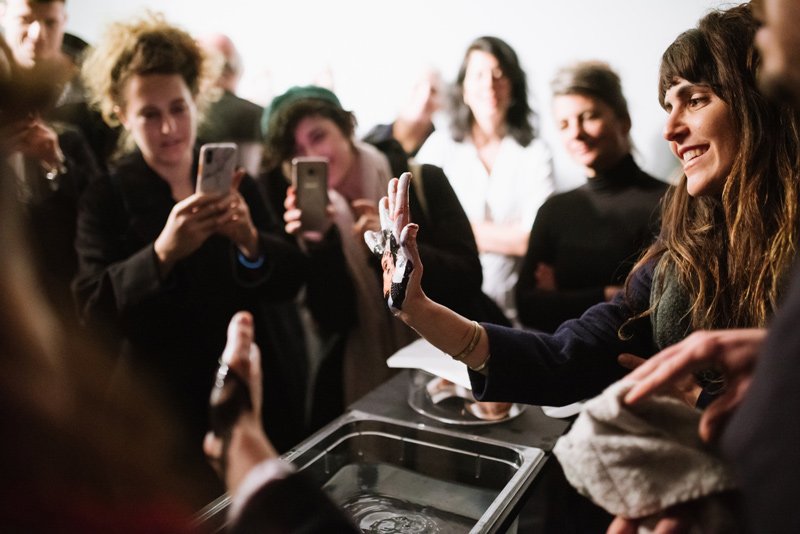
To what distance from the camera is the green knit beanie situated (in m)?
1.68

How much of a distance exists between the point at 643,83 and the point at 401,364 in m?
0.77

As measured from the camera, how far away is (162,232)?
57.2 inches

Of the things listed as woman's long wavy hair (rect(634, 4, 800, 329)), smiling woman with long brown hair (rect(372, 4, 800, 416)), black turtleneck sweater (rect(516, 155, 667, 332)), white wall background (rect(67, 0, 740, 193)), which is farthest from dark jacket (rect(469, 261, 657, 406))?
white wall background (rect(67, 0, 740, 193))

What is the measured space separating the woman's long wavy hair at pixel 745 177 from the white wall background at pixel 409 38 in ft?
0.76

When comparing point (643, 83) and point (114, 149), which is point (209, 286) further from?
point (643, 83)

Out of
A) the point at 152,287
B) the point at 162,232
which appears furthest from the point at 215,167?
the point at 152,287

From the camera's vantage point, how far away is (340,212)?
5.48ft

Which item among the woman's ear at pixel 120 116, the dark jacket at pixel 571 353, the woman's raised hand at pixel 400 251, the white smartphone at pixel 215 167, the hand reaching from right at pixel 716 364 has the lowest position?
the dark jacket at pixel 571 353

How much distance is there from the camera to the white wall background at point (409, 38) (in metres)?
Result: 1.32

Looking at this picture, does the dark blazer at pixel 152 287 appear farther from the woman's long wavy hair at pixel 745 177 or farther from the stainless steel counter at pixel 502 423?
the woman's long wavy hair at pixel 745 177

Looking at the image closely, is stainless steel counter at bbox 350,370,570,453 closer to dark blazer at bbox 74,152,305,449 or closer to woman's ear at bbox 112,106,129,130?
dark blazer at bbox 74,152,305,449

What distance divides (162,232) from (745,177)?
1180 millimetres

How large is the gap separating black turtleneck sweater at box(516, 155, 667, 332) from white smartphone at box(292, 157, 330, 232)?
53 cm

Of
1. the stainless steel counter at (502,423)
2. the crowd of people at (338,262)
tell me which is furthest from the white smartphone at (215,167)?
the stainless steel counter at (502,423)
